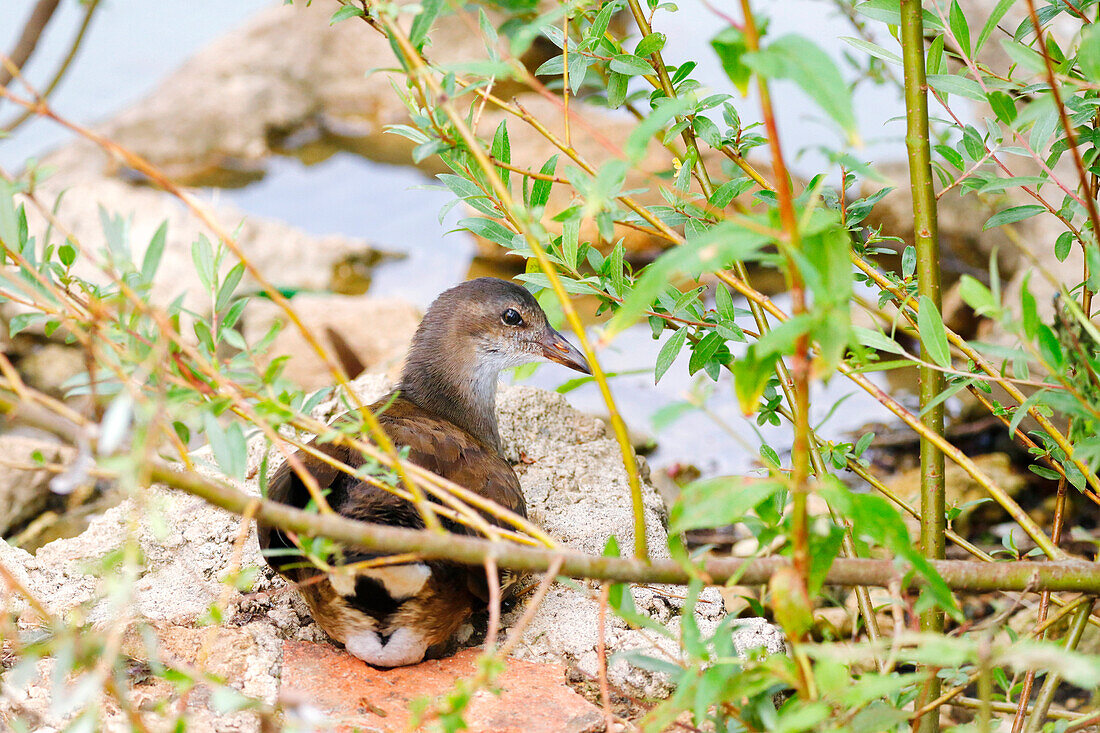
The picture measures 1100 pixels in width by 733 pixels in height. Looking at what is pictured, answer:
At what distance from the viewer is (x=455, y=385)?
340 cm

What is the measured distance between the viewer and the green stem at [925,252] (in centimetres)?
202

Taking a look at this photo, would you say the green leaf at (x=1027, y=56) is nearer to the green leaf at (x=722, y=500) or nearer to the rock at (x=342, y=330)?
the green leaf at (x=722, y=500)

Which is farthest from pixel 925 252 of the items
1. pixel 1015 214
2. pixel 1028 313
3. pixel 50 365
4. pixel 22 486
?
pixel 50 365

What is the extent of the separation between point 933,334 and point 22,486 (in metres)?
3.63

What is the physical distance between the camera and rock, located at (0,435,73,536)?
3893 millimetres

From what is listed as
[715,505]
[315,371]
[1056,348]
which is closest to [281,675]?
[715,505]

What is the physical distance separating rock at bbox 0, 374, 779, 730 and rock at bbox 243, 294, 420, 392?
196cm

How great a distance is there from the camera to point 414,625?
226 cm

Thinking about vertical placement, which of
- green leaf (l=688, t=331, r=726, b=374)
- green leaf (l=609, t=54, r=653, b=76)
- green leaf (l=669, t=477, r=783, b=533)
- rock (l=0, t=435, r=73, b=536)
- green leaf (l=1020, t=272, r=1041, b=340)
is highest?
green leaf (l=609, t=54, r=653, b=76)

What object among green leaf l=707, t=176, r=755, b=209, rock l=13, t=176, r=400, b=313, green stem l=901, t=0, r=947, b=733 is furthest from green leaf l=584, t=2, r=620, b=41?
rock l=13, t=176, r=400, b=313

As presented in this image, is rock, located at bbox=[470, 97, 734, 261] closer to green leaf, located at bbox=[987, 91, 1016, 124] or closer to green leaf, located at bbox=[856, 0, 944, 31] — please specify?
green leaf, located at bbox=[856, 0, 944, 31]

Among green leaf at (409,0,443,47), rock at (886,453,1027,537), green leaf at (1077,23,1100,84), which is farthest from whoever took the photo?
rock at (886,453,1027,537)

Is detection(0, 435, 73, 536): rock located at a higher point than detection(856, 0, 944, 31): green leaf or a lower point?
lower

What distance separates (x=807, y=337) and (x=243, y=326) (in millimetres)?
5195
